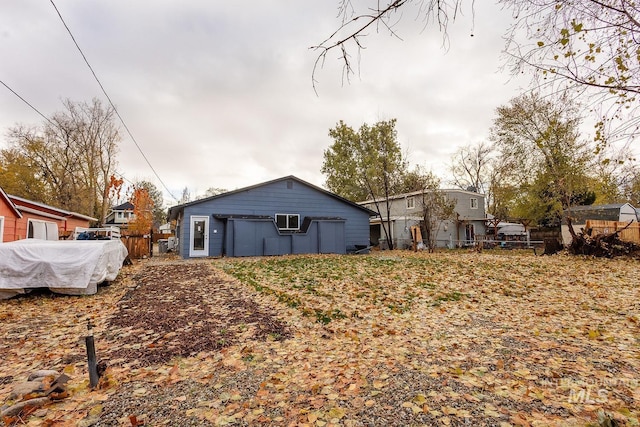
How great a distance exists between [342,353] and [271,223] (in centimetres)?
1311

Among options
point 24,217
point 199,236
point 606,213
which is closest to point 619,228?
point 606,213

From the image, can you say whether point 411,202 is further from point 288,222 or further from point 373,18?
point 373,18

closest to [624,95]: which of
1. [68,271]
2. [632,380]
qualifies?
[632,380]

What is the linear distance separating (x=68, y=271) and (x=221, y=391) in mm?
6302

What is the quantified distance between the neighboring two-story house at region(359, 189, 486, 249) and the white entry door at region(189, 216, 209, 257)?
1341 centimetres

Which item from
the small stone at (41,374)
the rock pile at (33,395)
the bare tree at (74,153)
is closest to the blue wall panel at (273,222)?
the small stone at (41,374)

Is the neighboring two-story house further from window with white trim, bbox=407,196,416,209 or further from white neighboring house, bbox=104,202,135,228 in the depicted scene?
white neighboring house, bbox=104,202,135,228

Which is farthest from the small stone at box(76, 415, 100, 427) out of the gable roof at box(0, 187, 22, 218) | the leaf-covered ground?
the gable roof at box(0, 187, 22, 218)

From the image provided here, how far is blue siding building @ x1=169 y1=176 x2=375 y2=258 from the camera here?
51.9 feet

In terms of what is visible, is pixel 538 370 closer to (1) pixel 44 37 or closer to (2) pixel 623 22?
(2) pixel 623 22

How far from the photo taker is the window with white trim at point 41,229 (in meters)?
13.5

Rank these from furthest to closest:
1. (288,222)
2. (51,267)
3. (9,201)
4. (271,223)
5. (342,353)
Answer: (288,222), (271,223), (9,201), (51,267), (342,353)

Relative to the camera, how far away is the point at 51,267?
22.5 ft

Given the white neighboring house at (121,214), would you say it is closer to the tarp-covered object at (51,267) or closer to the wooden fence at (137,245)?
the wooden fence at (137,245)
